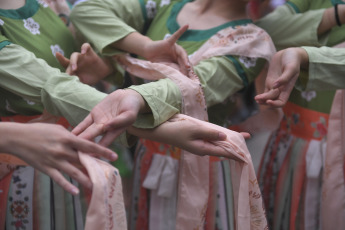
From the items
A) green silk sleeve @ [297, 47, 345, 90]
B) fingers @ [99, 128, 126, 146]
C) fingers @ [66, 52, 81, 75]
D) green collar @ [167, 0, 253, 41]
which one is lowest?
green silk sleeve @ [297, 47, 345, 90]

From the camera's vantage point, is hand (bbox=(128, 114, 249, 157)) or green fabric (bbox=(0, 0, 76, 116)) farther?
green fabric (bbox=(0, 0, 76, 116))

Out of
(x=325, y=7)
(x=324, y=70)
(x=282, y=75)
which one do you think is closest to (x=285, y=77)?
(x=282, y=75)

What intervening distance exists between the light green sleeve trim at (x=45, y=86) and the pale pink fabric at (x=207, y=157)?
0.48ft

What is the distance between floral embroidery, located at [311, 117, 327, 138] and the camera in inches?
39.4

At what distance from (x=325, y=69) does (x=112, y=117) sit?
18.1 inches

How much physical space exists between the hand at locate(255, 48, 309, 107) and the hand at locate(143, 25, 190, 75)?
155mm

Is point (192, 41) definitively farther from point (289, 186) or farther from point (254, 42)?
point (289, 186)

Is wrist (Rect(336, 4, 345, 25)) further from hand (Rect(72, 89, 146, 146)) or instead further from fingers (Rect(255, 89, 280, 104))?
hand (Rect(72, 89, 146, 146))

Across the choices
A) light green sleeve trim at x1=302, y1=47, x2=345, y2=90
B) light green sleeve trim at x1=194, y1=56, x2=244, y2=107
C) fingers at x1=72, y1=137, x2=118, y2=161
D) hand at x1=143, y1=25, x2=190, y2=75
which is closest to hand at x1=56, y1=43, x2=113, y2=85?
hand at x1=143, y1=25, x2=190, y2=75

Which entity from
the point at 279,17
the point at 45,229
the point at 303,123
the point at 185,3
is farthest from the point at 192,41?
the point at 45,229

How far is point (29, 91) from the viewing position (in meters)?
0.76

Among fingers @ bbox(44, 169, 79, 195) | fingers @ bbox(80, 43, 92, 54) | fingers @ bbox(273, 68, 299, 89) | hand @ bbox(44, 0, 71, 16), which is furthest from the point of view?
hand @ bbox(44, 0, 71, 16)

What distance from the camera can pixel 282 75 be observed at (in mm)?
790

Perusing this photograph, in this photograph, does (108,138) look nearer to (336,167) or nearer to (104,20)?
(104,20)
